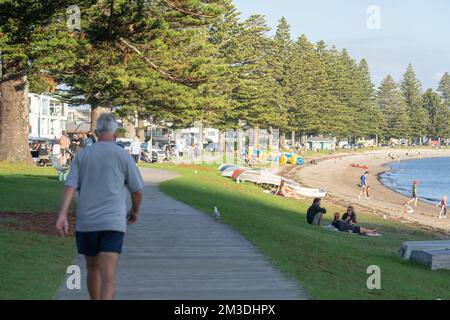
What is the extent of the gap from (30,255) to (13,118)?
18316mm

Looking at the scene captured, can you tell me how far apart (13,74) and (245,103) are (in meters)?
35.3

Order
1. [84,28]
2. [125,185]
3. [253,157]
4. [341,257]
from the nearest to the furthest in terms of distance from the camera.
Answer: [125,185] → [341,257] → [84,28] → [253,157]

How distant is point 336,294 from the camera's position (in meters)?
8.06

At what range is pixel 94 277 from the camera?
20.6 ft

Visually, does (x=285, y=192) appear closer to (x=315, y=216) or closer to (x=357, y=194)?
(x=315, y=216)

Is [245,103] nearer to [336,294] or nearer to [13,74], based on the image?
[13,74]

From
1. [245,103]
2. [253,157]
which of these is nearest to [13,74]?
[245,103]

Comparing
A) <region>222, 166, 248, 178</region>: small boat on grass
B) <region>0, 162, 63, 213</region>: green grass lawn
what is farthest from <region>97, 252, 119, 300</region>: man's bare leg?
<region>222, 166, 248, 178</region>: small boat on grass

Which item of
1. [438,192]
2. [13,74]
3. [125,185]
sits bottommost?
[438,192]

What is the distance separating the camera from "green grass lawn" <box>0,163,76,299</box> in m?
7.79

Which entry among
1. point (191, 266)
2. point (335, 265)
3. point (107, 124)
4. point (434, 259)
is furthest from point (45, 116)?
point (107, 124)
